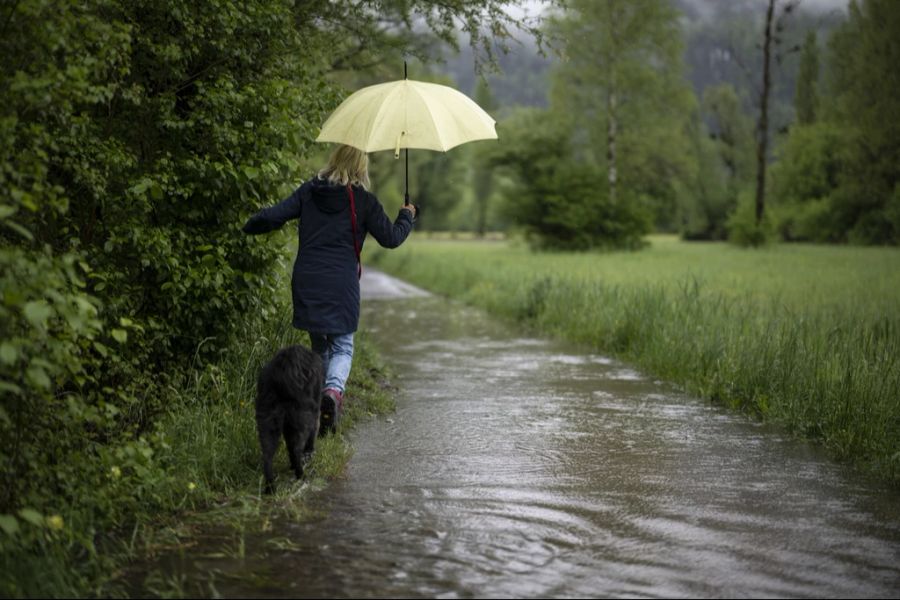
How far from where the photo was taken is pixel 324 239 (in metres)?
6.38

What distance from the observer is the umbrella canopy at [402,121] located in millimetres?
6660

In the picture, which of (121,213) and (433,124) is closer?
(121,213)

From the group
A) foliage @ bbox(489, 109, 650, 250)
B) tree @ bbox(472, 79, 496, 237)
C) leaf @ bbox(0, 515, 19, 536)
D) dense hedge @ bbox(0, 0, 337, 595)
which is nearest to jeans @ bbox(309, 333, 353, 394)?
dense hedge @ bbox(0, 0, 337, 595)

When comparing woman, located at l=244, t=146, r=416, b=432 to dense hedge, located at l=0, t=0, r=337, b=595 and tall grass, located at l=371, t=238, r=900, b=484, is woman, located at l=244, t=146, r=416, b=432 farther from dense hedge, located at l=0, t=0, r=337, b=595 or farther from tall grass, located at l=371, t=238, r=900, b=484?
tall grass, located at l=371, t=238, r=900, b=484

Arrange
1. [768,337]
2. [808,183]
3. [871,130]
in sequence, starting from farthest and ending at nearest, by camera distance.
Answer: [808,183] → [871,130] → [768,337]

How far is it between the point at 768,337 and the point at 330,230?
522 cm

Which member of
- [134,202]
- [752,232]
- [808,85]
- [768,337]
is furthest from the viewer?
[808,85]

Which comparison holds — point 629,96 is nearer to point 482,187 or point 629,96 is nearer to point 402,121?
point 402,121

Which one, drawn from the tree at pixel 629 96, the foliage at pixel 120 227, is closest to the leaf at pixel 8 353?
the foliage at pixel 120 227

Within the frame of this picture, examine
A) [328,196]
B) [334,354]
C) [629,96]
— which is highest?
[629,96]

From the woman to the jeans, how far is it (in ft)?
0.50

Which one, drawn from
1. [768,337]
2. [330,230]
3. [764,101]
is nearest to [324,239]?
[330,230]

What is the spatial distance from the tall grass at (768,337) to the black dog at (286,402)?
13.3 ft

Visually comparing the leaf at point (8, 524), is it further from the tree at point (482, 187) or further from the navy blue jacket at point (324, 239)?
the tree at point (482, 187)
